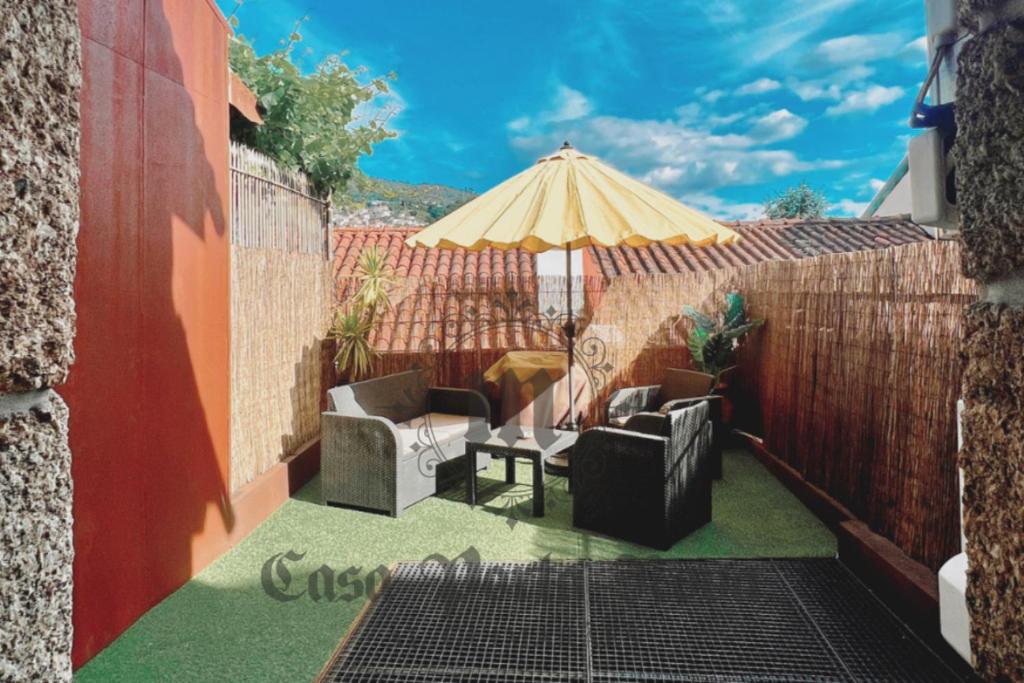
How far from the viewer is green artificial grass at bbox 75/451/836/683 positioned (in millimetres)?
2904

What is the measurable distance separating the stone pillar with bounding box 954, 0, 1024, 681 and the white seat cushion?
447 cm

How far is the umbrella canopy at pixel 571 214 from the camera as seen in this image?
4.25 m

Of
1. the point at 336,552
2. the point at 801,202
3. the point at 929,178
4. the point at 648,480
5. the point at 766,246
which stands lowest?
the point at 336,552

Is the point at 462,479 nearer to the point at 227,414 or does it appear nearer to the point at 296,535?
the point at 296,535

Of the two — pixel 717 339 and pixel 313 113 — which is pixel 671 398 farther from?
pixel 313 113

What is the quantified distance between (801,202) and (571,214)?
3143 cm

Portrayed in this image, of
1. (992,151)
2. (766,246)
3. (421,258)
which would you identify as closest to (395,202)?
(421,258)

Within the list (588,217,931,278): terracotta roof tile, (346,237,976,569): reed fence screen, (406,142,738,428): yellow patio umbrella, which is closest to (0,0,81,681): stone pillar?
(346,237,976,569): reed fence screen

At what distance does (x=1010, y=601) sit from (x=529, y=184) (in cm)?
457

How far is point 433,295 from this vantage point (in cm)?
758

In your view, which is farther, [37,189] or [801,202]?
[801,202]

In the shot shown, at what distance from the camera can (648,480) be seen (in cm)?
407

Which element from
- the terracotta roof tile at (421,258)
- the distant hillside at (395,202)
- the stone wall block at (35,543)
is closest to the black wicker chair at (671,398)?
the distant hillside at (395,202)

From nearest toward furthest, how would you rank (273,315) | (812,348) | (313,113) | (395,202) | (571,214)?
(571,214)
(812,348)
(273,315)
(313,113)
(395,202)
